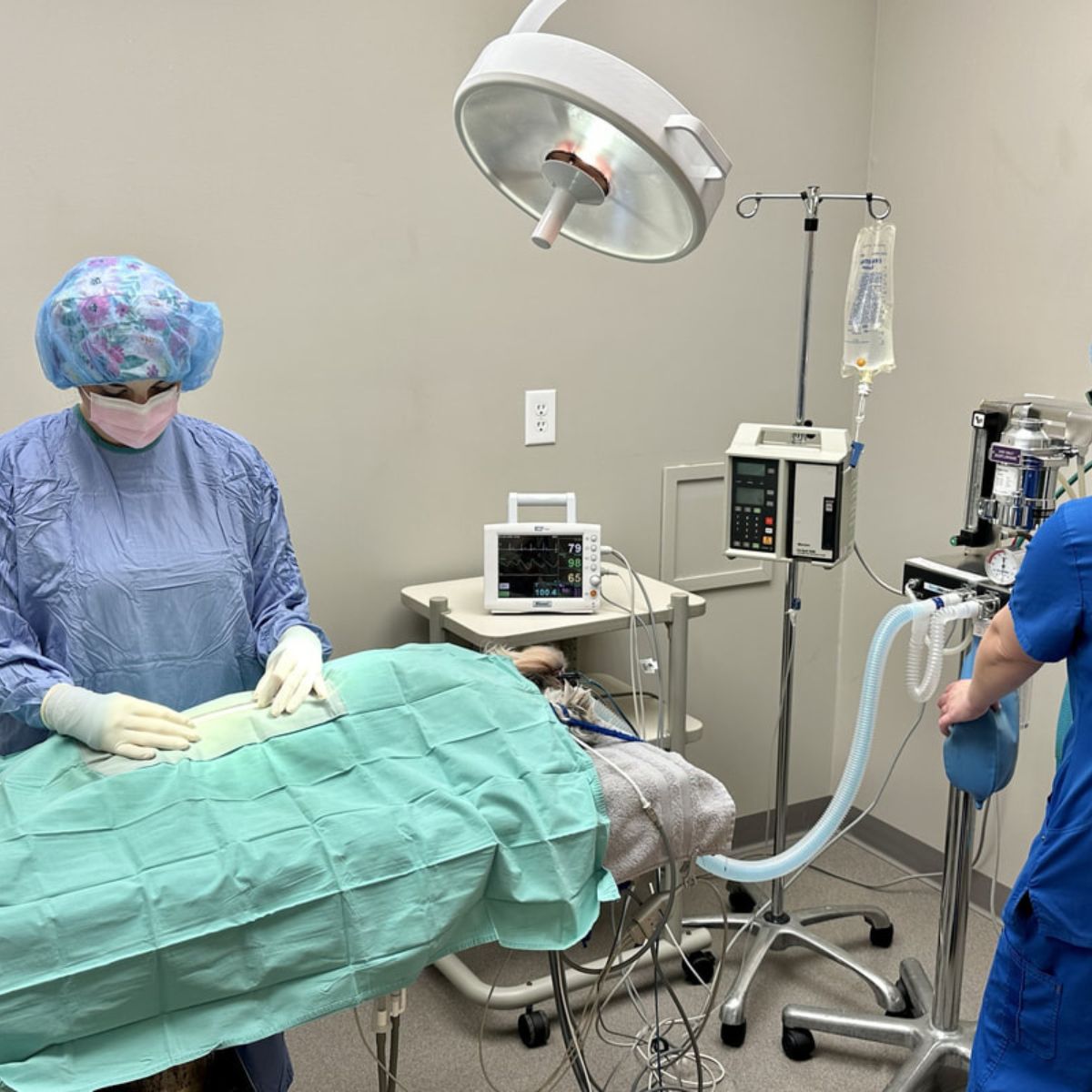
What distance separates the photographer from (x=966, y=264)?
2578 millimetres

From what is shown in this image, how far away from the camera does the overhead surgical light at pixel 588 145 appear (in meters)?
1.01

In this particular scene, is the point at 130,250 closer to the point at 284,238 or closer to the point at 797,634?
the point at 284,238

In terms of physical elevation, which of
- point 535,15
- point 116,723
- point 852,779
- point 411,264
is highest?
point 535,15

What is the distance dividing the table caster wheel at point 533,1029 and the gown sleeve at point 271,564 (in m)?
0.90

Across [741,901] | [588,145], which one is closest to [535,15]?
[588,145]

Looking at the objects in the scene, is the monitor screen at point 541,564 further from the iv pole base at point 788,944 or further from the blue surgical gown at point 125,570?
the iv pole base at point 788,944

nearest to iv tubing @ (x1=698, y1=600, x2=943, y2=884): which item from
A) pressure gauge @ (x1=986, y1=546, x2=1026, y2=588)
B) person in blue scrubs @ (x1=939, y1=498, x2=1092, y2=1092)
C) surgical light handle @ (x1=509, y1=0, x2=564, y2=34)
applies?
pressure gauge @ (x1=986, y1=546, x2=1026, y2=588)

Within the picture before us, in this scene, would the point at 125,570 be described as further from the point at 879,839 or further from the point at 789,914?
the point at 879,839

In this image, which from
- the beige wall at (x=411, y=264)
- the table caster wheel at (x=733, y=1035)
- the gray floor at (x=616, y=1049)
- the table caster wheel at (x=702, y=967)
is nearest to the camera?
the beige wall at (x=411, y=264)

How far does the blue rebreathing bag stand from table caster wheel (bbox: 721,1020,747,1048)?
714mm

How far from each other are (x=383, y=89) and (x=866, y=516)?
1.53 metres

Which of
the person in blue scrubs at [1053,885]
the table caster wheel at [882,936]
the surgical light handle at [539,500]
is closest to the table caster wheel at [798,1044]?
the table caster wheel at [882,936]

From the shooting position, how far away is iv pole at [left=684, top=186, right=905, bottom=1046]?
2254mm

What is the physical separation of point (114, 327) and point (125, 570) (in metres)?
0.34
